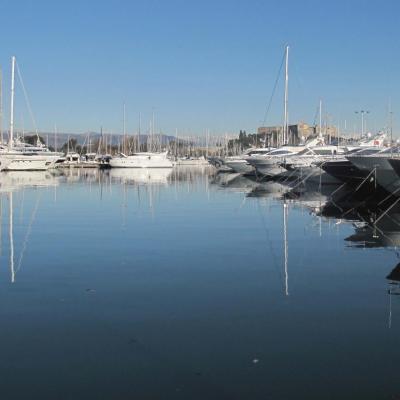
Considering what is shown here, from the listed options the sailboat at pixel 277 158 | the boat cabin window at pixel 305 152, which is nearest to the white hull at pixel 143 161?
the sailboat at pixel 277 158

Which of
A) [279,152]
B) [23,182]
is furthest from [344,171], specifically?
[23,182]

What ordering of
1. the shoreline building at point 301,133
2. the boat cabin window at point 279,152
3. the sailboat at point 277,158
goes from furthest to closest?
the shoreline building at point 301,133, the boat cabin window at point 279,152, the sailboat at point 277,158

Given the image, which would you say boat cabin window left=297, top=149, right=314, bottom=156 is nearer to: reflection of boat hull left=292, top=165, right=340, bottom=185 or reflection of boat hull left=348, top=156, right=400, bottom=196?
reflection of boat hull left=292, top=165, right=340, bottom=185

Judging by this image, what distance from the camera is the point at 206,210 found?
1028 inches

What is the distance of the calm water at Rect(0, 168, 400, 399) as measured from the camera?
19.9 ft

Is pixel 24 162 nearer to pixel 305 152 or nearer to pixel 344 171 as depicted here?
pixel 305 152

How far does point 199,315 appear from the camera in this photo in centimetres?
853

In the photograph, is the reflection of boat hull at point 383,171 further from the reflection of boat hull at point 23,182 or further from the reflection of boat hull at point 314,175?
the reflection of boat hull at point 23,182

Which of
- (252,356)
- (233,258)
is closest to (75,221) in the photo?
(233,258)

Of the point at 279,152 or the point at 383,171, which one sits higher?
the point at 279,152

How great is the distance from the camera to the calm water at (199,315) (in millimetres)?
6070

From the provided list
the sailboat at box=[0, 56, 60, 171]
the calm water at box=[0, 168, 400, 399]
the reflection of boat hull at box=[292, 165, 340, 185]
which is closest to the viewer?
the calm water at box=[0, 168, 400, 399]

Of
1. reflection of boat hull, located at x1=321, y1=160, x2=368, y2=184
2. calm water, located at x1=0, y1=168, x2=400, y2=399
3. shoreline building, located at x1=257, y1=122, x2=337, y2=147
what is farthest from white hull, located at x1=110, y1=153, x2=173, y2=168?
calm water, located at x1=0, y1=168, x2=400, y2=399

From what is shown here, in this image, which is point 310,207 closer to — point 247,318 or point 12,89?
point 247,318
